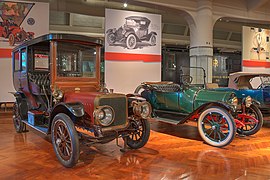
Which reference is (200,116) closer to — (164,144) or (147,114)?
(164,144)

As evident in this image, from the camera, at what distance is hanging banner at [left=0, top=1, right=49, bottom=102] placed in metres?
6.82

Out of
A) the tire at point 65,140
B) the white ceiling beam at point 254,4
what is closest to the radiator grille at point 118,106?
the tire at point 65,140

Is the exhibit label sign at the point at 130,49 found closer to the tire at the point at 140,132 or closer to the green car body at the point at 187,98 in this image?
the green car body at the point at 187,98

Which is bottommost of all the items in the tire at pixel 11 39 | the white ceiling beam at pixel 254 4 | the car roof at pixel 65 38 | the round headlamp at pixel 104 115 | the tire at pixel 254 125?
the tire at pixel 254 125

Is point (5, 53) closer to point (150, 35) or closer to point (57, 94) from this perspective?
point (150, 35)

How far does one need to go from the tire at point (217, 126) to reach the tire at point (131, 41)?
13.2 feet

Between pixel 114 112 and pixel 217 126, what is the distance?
1.88m

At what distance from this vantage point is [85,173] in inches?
109

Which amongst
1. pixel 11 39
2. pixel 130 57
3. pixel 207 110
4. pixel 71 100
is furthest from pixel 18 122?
pixel 130 57

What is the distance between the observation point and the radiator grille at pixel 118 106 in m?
3.07

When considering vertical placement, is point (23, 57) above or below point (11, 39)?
below

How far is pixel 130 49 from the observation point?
24.9 feet

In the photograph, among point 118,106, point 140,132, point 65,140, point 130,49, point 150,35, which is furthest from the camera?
point 150,35

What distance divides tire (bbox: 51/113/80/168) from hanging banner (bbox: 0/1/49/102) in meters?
4.56
